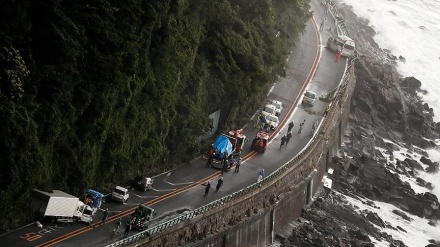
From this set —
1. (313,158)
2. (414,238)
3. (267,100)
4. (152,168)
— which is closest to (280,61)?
(267,100)

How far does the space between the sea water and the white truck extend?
76.3m

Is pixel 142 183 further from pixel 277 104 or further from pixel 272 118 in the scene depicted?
pixel 277 104


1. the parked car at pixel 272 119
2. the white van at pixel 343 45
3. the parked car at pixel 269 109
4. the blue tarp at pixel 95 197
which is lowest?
the blue tarp at pixel 95 197

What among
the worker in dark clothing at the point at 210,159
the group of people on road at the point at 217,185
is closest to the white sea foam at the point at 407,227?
the worker in dark clothing at the point at 210,159

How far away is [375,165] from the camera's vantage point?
8569 cm

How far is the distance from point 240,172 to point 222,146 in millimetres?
2446

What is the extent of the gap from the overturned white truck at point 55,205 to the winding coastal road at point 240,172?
584mm

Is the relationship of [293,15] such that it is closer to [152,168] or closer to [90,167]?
[152,168]

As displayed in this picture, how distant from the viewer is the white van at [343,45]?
101 metres

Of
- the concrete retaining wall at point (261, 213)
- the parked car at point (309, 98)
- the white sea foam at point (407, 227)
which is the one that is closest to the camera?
the concrete retaining wall at point (261, 213)

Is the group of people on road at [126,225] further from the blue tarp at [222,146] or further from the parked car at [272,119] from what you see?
the parked car at [272,119]

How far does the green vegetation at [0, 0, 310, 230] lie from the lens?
45.6m

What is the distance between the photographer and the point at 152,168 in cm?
6081

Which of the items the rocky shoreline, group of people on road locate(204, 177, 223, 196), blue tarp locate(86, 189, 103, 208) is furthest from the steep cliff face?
blue tarp locate(86, 189, 103, 208)
